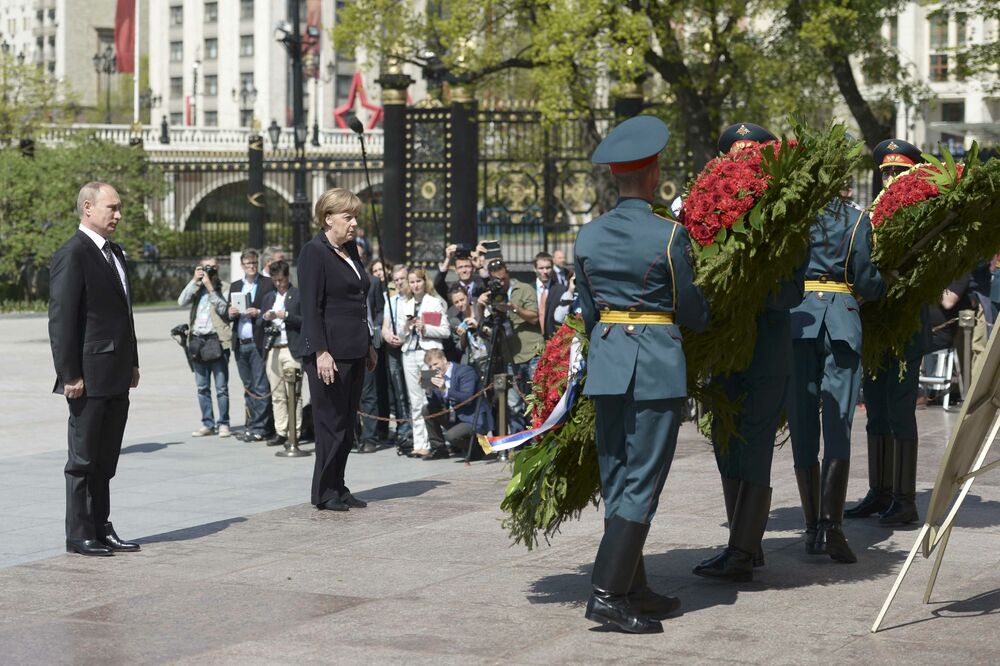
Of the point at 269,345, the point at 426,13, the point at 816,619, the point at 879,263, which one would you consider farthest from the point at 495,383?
the point at 426,13

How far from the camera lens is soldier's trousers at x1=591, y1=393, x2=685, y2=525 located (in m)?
6.45

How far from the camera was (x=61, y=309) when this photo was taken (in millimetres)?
8258

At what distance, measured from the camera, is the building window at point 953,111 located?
77.9 meters

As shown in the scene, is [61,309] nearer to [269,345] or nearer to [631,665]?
[631,665]

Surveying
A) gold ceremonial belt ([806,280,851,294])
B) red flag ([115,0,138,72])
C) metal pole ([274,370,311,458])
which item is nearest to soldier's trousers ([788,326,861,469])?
gold ceremonial belt ([806,280,851,294])

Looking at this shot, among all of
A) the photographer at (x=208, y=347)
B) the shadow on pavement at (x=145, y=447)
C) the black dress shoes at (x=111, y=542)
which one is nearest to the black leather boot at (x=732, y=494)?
the black dress shoes at (x=111, y=542)

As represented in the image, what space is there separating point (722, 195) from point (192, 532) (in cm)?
390

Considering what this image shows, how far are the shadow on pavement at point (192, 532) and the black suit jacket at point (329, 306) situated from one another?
3.81ft

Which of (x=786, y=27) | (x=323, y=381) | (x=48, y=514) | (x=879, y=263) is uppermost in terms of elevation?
(x=786, y=27)

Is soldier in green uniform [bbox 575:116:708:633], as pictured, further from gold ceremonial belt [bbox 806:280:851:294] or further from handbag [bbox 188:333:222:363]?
handbag [bbox 188:333:222:363]

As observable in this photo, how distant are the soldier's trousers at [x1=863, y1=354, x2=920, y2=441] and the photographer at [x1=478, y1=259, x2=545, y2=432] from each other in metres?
4.18

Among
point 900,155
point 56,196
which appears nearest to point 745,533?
point 900,155

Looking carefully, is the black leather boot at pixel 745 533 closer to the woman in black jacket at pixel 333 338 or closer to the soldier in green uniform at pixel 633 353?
the soldier in green uniform at pixel 633 353

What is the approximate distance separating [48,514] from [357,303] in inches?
89.1
